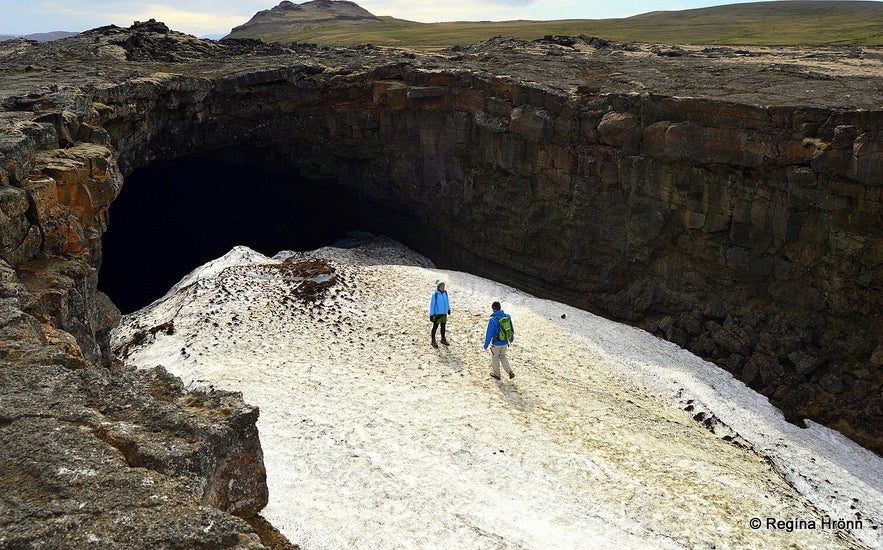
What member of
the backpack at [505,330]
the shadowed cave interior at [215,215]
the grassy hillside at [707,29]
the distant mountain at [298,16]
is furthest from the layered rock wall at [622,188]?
the distant mountain at [298,16]

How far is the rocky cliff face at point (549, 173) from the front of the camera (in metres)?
15.5

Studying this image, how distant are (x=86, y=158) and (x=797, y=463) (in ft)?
65.5

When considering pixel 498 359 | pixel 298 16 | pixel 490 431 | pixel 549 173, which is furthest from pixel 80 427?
pixel 298 16

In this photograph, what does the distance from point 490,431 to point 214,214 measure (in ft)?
99.5

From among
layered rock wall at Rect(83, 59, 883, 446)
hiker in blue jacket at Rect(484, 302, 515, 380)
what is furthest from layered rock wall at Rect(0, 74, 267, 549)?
layered rock wall at Rect(83, 59, 883, 446)

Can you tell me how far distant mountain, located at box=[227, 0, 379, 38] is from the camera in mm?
116250

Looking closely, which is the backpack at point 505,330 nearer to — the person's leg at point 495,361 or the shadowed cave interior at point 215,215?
the person's leg at point 495,361

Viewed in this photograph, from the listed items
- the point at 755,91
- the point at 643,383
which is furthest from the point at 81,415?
the point at 755,91

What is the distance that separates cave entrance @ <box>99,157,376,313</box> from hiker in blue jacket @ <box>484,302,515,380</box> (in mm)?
21771

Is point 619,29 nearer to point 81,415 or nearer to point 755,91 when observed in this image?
point 755,91

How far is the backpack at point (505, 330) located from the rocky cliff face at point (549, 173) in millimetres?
8736

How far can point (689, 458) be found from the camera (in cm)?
1622

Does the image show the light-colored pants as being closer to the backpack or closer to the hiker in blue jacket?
the hiker in blue jacket

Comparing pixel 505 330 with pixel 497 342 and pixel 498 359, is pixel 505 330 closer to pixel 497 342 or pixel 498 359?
pixel 497 342
